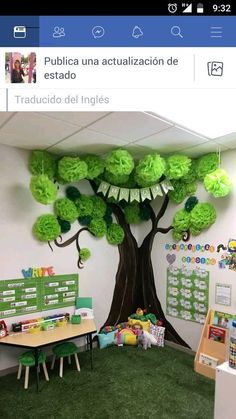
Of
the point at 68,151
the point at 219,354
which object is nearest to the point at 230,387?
the point at 219,354

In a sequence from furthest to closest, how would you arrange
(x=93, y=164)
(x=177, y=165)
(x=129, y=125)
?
(x=93, y=164) → (x=177, y=165) → (x=129, y=125)

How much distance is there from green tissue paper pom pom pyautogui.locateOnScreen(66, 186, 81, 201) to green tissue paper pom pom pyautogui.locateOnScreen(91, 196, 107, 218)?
246 millimetres

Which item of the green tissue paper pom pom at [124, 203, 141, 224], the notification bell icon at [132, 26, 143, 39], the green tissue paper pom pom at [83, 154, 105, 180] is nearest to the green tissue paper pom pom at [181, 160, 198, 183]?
the green tissue paper pom pom at [124, 203, 141, 224]

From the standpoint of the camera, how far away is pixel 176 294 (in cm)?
321

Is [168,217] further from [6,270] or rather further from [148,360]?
[6,270]

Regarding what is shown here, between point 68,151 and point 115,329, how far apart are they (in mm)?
2216

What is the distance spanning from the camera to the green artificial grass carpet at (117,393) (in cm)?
203

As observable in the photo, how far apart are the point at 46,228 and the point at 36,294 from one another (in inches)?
27.3

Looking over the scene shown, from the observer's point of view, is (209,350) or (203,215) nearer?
(209,350)

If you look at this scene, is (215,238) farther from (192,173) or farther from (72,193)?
(72,193)

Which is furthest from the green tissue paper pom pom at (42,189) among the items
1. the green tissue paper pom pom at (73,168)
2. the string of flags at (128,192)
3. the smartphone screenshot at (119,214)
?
the string of flags at (128,192)

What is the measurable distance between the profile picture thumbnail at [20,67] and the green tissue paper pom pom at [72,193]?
196 cm

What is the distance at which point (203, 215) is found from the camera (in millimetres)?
2801
